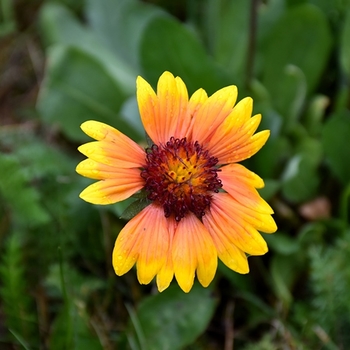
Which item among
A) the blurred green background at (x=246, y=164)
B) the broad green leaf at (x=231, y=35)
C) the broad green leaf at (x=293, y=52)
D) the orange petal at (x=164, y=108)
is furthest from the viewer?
the broad green leaf at (x=231, y=35)

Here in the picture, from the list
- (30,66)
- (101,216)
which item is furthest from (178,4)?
(101,216)

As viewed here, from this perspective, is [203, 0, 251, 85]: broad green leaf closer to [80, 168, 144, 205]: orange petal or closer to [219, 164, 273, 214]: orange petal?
[219, 164, 273, 214]: orange petal

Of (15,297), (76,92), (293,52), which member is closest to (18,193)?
(15,297)

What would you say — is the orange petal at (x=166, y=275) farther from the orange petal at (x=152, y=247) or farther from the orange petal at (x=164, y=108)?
the orange petal at (x=164, y=108)

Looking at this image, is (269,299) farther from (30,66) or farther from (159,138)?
(30,66)

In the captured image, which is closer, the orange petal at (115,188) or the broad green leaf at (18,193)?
the orange petal at (115,188)

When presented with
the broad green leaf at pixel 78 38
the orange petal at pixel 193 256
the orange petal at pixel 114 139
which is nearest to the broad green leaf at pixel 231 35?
the broad green leaf at pixel 78 38

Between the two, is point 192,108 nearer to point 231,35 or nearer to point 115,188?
point 115,188
